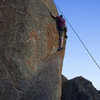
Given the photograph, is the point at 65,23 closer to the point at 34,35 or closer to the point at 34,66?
the point at 34,35

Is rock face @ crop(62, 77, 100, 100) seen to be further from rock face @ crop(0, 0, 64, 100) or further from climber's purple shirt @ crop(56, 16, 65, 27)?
climber's purple shirt @ crop(56, 16, 65, 27)

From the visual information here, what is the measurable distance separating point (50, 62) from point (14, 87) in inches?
89.0

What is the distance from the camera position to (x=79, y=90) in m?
13.6

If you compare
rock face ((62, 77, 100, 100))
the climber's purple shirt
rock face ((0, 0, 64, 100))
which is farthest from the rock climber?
rock face ((62, 77, 100, 100))

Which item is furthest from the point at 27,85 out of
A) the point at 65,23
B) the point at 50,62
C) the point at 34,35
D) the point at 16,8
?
the point at 65,23

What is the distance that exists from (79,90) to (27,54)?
489 cm

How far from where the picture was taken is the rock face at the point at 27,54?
9742 mm

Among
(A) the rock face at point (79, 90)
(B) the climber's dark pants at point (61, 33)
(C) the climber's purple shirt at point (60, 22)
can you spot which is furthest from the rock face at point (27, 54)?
(A) the rock face at point (79, 90)

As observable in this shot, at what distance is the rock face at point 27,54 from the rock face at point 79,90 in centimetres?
289

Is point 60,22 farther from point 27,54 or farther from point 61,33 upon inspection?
point 27,54

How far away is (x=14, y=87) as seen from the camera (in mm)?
9602

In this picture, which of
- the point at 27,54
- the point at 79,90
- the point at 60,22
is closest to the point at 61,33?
the point at 60,22

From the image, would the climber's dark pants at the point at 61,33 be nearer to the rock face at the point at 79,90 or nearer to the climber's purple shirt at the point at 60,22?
the climber's purple shirt at the point at 60,22

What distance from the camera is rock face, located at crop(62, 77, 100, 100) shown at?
43.8 feet
